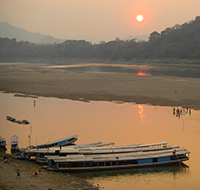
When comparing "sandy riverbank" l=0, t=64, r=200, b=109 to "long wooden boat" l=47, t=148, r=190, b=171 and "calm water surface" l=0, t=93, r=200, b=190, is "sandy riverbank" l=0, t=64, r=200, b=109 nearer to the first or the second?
"calm water surface" l=0, t=93, r=200, b=190

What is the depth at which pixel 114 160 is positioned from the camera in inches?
758

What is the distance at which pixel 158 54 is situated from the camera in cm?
14375

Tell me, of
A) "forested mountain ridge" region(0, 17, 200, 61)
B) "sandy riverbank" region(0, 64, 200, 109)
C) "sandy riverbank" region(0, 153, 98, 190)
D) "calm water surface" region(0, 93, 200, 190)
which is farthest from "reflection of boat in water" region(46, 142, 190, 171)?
"forested mountain ridge" region(0, 17, 200, 61)

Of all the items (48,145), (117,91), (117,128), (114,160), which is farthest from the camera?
(117,91)

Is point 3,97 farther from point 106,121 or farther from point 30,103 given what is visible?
point 106,121

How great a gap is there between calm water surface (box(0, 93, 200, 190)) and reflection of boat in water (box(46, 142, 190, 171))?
442 mm

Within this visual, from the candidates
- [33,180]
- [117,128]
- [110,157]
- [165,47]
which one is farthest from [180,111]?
[165,47]

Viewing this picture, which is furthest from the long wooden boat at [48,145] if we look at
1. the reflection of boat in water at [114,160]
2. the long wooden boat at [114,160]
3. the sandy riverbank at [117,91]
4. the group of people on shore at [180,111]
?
the sandy riverbank at [117,91]

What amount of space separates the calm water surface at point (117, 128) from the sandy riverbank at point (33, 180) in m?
1.48

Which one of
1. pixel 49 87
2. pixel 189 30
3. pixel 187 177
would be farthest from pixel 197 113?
pixel 189 30

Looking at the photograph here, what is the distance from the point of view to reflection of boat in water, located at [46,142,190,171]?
18.7 m

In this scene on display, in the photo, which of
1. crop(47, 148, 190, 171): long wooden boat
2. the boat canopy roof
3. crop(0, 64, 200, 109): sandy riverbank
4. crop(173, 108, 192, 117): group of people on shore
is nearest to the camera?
crop(47, 148, 190, 171): long wooden boat

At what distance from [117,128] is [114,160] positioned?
9.54m

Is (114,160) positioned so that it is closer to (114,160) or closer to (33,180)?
(114,160)
